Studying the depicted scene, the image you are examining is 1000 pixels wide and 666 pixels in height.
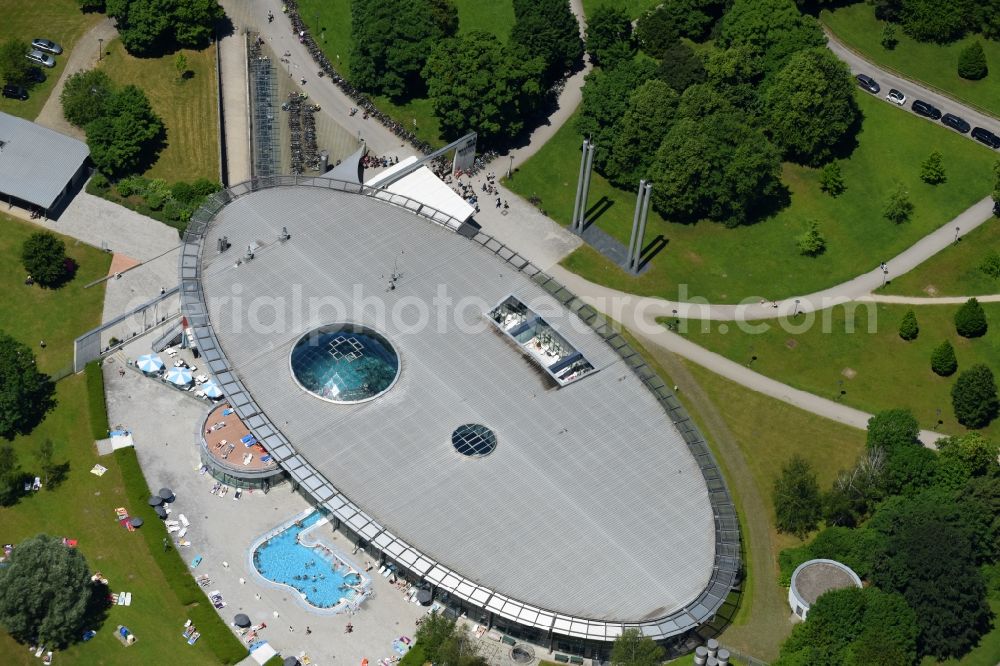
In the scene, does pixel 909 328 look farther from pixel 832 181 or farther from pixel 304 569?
pixel 304 569

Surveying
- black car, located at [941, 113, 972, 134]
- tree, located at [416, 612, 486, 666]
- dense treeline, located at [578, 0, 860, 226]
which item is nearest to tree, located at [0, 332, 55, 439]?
tree, located at [416, 612, 486, 666]

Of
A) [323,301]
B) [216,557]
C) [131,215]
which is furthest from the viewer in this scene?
[131,215]

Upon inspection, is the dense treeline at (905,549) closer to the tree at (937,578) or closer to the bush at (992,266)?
the tree at (937,578)

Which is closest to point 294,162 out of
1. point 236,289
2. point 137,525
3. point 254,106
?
point 254,106

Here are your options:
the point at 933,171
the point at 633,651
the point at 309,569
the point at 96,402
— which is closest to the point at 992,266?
the point at 933,171

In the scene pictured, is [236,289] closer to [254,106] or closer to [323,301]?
[323,301]
